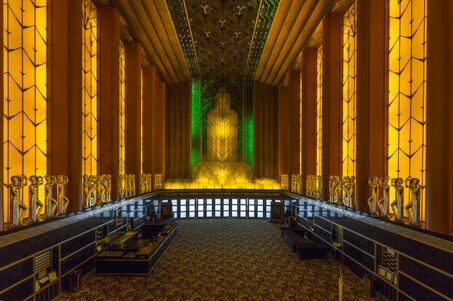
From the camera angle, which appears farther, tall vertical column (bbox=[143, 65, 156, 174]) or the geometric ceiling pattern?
tall vertical column (bbox=[143, 65, 156, 174])

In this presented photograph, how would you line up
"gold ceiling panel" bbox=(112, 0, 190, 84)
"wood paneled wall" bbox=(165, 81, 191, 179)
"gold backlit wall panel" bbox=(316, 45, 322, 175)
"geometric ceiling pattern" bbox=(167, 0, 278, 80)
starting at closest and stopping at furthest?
1. "gold ceiling panel" bbox=(112, 0, 190, 84)
2. "geometric ceiling pattern" bbox=(167, 0, 278, 80)
3. "gold backlit wall panel" bbox=(316, 45, 322, 175)
4. "wood paneled wall" bbox=(165, 81, 191, 179)

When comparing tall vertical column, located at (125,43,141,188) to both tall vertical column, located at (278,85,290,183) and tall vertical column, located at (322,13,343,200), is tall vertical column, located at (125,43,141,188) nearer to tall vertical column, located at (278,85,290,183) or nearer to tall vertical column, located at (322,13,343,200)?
tall vertical column, located at (322,13,343,200)

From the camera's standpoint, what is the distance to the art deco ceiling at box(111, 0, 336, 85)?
351 inches

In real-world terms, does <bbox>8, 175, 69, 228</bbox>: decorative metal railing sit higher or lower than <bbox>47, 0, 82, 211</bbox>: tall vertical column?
lower

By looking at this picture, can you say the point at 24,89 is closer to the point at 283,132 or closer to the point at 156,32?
the point at 156,32

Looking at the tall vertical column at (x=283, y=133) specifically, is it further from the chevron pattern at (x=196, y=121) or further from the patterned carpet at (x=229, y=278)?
the patterned carpet at (x=229, y=278)

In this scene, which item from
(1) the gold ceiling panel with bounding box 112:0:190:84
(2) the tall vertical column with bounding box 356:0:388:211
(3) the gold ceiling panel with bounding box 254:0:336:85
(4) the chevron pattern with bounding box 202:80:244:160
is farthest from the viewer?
(4) the chevron pattern with bounding box 202:80:244:160

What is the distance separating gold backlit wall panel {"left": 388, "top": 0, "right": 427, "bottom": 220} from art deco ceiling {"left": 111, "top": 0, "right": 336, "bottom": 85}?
269 cm

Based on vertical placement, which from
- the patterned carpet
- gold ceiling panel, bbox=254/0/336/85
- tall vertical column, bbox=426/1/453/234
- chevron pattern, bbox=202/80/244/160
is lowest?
the patterned carpet

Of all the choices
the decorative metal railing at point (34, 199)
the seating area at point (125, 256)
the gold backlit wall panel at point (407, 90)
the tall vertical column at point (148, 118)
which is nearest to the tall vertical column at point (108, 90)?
the seating area at point (125, 256)

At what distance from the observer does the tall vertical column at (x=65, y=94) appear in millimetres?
6086

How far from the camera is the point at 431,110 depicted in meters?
4.16

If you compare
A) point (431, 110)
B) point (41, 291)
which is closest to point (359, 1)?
point (431, 110)

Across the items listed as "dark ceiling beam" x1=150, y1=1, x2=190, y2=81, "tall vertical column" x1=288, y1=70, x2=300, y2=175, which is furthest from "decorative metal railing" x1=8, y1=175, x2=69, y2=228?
"tall vertical column" x1=288, y1=70, x2=300, y2=175
